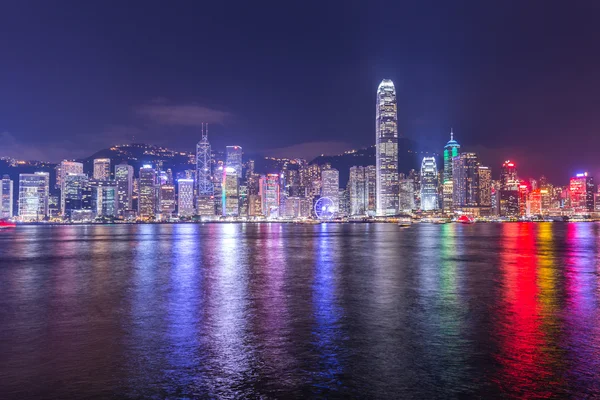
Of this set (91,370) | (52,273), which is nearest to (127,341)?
(91,370)

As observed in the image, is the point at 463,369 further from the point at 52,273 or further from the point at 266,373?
the point at 52,273

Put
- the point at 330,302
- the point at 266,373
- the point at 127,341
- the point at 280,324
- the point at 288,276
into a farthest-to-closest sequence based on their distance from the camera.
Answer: the point at 288,276 → the point at 330,302 → the point at 280,324 → the point at 127,341 → the point at 266,373

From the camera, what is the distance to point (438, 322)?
22.8 m

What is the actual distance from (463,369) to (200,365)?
8.74 metres

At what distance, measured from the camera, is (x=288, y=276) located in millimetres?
41062

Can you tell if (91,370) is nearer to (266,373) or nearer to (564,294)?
(266,373)

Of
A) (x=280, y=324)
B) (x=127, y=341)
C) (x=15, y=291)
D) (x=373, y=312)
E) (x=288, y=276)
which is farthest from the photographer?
(x=288, y=276)

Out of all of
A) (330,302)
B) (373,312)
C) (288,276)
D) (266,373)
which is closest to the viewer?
(266,373)

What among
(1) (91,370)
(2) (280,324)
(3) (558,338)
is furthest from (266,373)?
(3) (558,338)

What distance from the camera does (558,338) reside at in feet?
64.5

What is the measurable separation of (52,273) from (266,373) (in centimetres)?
3729

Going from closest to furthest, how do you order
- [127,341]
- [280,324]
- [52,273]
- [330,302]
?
[127,341] → [280,324] → [330,302] → [52,273]

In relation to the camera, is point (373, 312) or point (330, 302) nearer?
point (373, 312)

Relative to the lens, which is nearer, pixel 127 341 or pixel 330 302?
pixel 127 341
